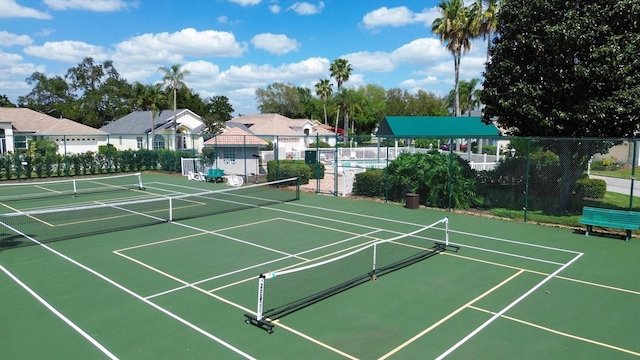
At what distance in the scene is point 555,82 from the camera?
16.6 m

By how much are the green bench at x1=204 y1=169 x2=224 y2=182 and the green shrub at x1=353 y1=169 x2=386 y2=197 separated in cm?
976

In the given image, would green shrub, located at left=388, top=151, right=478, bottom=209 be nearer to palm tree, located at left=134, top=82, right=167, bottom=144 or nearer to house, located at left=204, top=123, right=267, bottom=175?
house, located at left=204, top=123, right=267, bottom=175

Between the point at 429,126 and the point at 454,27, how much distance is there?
10.3 m

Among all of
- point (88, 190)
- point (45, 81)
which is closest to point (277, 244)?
point (88, 190)

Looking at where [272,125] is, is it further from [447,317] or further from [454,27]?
[447,317]

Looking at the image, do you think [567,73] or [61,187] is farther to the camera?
[61,187]

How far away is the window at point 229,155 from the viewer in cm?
2942

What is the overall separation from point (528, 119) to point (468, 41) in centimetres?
2642

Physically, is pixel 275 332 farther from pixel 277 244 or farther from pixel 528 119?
pixel 528 119

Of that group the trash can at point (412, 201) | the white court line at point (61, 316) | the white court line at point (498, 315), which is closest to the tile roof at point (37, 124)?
the trash can at point (412, 201)

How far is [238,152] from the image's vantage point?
2916 centimetres

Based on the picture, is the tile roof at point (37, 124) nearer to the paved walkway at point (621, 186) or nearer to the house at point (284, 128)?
the house at point (284, 128)

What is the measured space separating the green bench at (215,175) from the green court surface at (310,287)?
1212 centimetres

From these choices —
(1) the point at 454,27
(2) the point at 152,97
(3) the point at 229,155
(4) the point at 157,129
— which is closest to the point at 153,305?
(3) the point at 229,155
